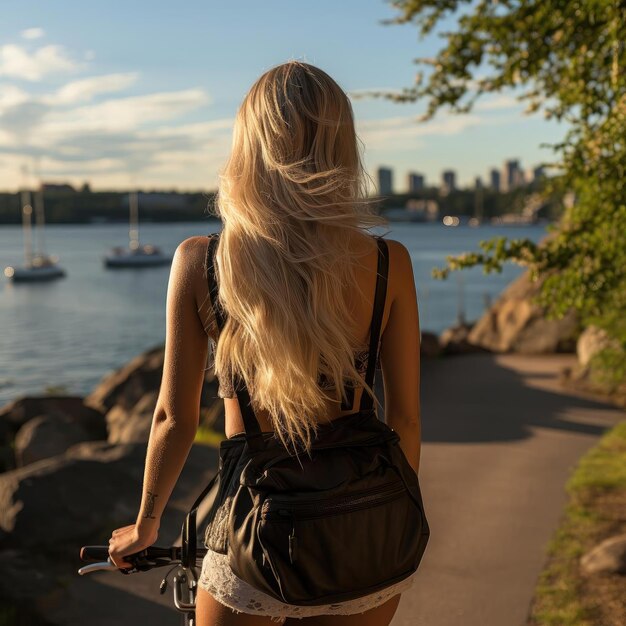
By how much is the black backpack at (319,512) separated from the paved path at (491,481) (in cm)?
302

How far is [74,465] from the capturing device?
6.61 meters

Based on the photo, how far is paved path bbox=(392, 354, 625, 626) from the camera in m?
5.16

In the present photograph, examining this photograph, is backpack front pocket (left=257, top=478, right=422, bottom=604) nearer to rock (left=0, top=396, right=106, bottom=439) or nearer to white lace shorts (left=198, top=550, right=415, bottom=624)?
white lace shorts (left=198, top=550, right=415, bottom=624)

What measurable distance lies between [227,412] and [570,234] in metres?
3.36

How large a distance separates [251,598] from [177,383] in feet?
1.79

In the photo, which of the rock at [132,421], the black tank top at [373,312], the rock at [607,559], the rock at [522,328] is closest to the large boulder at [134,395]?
the rock at [132,421]

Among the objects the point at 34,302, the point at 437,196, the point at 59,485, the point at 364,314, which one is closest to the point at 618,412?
the point at 59,485

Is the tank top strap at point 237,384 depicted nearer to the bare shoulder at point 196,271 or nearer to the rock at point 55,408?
the bare shoulder at point 196,271

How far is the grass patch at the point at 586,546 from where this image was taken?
482 centimetres

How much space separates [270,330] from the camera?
212 cm

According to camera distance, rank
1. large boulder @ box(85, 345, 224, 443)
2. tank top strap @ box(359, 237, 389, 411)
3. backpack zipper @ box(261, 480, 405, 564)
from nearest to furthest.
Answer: backpack zipper @ box(261, 480, 405, 564)
tank top strap @ box(359, 237, 389, 411)
large boulder @ box(85, 345, 224, 443)

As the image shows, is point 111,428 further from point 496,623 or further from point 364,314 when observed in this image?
point 364,314

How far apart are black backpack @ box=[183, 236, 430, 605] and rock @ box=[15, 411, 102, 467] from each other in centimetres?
915

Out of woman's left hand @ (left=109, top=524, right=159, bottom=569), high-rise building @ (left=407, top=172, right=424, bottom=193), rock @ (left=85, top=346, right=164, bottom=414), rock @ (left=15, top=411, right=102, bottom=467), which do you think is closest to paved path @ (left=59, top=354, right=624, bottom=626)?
woman's left hand @ (left=109, top=524, right=159, bottom=569)
